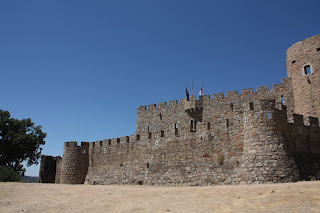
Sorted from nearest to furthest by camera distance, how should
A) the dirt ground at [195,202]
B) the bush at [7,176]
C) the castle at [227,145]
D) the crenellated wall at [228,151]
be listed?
the dirt ground at [195,202] < the crenellated wall at [228,151] < the castle at [227,145] < the bush at [7,176]

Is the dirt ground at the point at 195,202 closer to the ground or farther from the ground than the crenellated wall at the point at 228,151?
closer to the ground

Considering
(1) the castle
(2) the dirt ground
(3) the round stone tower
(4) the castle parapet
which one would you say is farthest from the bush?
(3) the round stone tower

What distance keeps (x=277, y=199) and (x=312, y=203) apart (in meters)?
0.91

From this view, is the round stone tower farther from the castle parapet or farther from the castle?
the castle parapet

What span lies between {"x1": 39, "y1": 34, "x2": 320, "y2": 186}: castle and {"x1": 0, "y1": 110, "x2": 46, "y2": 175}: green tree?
376 centimetres

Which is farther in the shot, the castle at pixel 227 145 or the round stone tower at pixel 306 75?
the round stone tower at pixel 306 75

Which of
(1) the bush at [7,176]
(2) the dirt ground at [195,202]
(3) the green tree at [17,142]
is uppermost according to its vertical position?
(3) the green tree at [17,142]

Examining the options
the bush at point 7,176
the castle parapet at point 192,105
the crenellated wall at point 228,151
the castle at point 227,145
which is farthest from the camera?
the castle parapet at point 192,105

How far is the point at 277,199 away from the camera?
8.16 m

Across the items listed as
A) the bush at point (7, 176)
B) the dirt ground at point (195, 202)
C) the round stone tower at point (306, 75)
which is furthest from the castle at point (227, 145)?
the bush at point (7, 176)

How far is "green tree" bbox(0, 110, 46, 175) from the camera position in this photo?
30.7 metres

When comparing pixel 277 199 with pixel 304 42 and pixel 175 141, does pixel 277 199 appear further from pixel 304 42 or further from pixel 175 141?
pixel 304 42

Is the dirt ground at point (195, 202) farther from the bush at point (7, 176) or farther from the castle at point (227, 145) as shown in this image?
the bush at point (7, 176)

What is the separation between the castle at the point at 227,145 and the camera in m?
12.8
